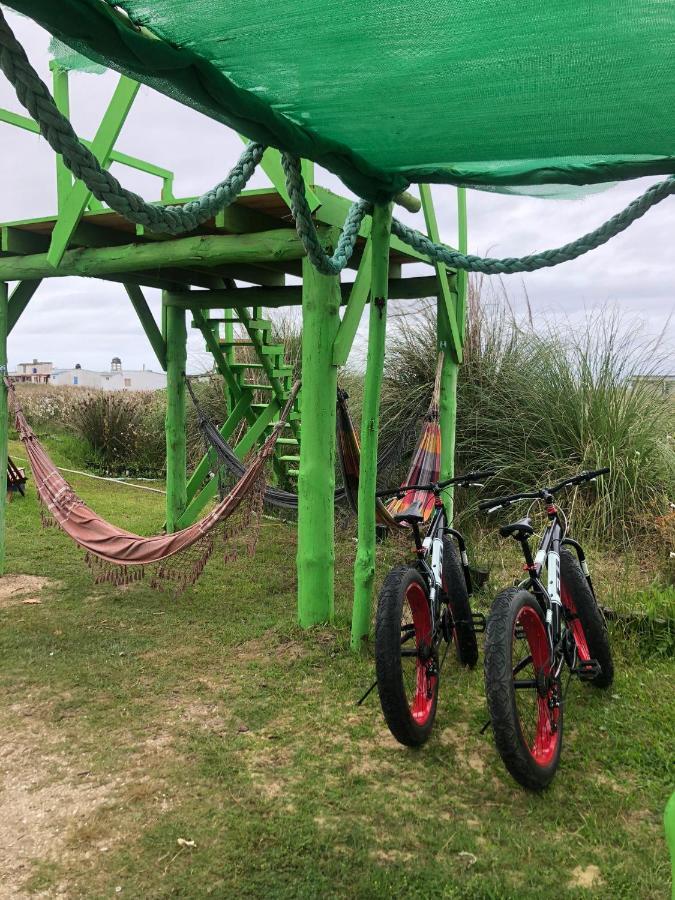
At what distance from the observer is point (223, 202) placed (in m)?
2.23

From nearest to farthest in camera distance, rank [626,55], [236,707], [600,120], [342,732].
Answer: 1. [626,55]
2. [600,120]
3. [342,732]
4. [236,707]

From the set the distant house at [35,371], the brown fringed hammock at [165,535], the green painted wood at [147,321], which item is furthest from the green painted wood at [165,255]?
the distant house at [35,371]

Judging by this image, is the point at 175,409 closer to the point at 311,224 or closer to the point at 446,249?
the point at 446,249

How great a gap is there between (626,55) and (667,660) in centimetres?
254

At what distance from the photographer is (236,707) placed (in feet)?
9.59

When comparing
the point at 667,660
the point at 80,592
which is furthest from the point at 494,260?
the point at 80,592

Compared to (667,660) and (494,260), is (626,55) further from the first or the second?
(667,660)

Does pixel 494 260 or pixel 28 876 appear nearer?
pixel 28 876

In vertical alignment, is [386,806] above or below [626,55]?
below

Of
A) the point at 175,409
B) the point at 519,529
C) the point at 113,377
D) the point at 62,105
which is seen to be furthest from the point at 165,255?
the point at 113,377

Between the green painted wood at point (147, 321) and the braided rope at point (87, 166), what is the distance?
138 inches

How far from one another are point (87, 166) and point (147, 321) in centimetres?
421

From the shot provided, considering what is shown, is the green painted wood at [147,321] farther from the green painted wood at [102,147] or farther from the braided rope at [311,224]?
the braided rope at [311,224]

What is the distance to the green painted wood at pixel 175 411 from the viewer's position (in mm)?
5777
